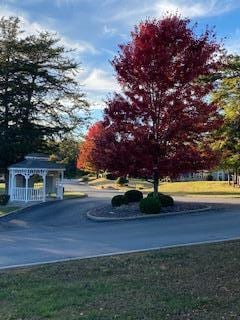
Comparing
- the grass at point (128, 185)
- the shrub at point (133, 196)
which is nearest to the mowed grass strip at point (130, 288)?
the shrub at point (133, 196)

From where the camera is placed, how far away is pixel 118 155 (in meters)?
22.8

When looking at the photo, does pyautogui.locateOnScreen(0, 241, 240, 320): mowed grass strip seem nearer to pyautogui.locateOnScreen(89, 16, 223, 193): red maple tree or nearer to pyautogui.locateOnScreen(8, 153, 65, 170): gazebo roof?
pyautogui.locateOnScreen(89, 16, 223, 193): red maple tree

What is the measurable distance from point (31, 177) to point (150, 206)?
38.6 feet

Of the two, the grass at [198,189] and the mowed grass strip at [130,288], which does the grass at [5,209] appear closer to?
the mowed grass strip at [130,288]

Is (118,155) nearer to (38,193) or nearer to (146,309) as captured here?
(38,193)

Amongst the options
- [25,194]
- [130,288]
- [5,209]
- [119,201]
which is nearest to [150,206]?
[119,201]

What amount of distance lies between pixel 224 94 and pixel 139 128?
42.9 ft

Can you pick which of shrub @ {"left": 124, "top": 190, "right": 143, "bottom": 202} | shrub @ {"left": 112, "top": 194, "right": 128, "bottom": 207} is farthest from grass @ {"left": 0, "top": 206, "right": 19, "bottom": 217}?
shrub @ {"left": 124, "top": 190, "right": 143, "bottom": 202}

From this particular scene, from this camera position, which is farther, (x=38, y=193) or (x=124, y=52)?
(x=38, y=193)

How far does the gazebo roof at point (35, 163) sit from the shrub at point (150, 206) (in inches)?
388

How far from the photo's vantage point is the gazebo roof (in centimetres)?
3002

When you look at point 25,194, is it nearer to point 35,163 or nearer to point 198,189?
point 35,163

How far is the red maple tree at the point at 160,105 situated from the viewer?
2275cm

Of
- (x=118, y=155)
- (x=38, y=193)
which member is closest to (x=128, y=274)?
(x=118, y=155)
